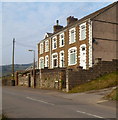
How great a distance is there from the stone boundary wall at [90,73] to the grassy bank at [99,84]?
59 cm

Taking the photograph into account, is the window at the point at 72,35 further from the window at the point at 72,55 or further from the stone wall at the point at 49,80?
the stone wall at the point at 49,80

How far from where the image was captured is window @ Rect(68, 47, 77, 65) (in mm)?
32781

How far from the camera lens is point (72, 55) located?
33.7 m

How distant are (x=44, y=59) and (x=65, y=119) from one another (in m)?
34.7

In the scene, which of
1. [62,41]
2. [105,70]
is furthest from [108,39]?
[62,41]

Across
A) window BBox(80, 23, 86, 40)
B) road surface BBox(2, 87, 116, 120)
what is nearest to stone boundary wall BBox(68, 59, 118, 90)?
window BBox(80, 23, 86, 40)

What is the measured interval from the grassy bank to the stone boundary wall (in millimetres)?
588

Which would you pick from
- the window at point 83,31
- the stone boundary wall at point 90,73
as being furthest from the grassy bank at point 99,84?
the window at point 83,31

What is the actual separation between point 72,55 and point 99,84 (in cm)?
1087

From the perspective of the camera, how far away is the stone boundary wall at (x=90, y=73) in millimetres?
24172

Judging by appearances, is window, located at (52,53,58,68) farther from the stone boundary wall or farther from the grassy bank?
the grassy bank

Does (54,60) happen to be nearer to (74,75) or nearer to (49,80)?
(49,80)

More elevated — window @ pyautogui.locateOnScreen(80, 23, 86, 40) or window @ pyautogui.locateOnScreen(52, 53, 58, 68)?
window @ pyautogui.locateOnScreen(80, 23, 86, 40)

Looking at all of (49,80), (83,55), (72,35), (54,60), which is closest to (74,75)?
(49,80)
